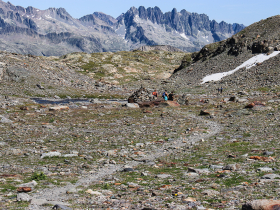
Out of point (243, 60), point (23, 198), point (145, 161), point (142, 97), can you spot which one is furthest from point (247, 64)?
point (23, 198)

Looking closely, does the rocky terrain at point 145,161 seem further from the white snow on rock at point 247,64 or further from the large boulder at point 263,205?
the white snow on rock at point 247,64

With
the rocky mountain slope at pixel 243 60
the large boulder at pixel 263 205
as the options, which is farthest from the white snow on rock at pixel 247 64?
the large boulder at pixel 263 205

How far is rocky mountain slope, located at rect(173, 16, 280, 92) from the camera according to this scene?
73.8m

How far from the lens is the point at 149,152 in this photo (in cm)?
2053

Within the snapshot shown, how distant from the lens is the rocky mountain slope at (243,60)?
73.8m

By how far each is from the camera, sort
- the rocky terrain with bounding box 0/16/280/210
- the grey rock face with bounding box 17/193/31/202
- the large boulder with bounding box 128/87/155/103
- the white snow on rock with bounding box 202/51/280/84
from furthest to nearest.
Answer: the white snow on rock with bounding box 202/51/280/84, the large boulder with bounding box 128/87/155/103, the rocky terrain with bounding box 0/16/280/210, the grey rock face with bounding box 17/193/31/202

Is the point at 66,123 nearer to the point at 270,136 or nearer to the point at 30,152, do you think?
the point at 30,152

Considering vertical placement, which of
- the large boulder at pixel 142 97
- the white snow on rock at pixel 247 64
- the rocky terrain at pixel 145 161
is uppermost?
the white snow on rock at pixel 247 64

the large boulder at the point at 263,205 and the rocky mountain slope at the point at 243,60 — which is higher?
the rocky mountain slope at the point at 243,60

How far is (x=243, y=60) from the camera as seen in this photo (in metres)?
91.8

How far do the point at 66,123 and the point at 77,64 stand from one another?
12929 cm

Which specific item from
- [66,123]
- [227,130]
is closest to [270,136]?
[227,130]

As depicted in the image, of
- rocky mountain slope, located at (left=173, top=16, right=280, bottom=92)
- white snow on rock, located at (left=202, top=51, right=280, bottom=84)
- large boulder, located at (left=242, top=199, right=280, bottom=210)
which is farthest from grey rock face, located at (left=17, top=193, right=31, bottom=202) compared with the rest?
white snow on rock, located at (left=202, top=51, right=280, bottom=84)

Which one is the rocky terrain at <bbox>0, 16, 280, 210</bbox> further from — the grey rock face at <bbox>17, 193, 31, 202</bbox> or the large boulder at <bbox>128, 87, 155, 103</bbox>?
the large boulder at <bbox>128, 87, 155, 103</bbox>
